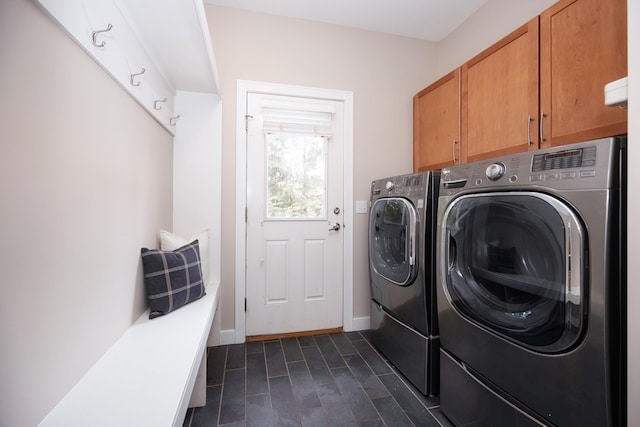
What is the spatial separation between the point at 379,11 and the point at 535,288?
2303 mm

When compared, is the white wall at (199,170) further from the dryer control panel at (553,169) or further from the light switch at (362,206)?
the dryer control panel at (553,169)

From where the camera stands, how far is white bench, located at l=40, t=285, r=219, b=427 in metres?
0.76

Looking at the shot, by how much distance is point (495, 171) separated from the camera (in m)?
1.15

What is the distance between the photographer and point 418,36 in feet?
8.52

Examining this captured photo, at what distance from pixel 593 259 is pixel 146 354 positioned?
1.59 meters

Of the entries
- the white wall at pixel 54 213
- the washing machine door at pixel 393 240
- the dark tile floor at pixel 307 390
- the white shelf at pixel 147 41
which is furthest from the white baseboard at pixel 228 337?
the white shelf at pixel 147 41

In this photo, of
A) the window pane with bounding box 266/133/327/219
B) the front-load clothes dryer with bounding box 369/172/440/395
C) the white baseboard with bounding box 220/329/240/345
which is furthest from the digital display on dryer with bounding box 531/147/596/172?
the white baseboard with bounding box 220/329/240/345

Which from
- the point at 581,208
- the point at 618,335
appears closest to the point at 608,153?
the point at 581,208

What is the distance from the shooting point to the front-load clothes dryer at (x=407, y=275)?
1603 millimetres

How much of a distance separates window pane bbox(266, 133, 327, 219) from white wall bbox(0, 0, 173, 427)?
1.20 m

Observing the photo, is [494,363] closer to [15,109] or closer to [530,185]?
[530,185]

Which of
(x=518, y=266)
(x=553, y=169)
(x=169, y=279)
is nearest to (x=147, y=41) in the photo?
(x=169, y=279)

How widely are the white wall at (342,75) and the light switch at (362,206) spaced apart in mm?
54

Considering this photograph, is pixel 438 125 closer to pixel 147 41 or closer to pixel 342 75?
pixel 342 75
